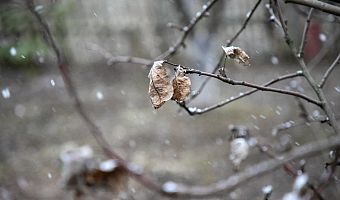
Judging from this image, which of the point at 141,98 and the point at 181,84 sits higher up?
the point at 181,84

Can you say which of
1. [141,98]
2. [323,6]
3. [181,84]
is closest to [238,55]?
[181,84]

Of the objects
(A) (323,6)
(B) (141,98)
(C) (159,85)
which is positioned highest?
(A) (323,6)

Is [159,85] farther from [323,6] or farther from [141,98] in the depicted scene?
[141,98]

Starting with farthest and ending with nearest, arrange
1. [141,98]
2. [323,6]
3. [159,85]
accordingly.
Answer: [141,98] → [323,6] → [159,85]

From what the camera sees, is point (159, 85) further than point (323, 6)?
No

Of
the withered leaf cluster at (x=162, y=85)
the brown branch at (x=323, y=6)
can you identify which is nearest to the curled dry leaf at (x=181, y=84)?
the withered leaf cluster at (x=162, y=85)

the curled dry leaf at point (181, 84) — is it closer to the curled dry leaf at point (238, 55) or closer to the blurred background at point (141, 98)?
the curled dry leaf at point (238, 55)

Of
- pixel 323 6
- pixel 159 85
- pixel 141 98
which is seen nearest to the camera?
pixel 159 85

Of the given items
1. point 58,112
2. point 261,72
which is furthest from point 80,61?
point 261,72
